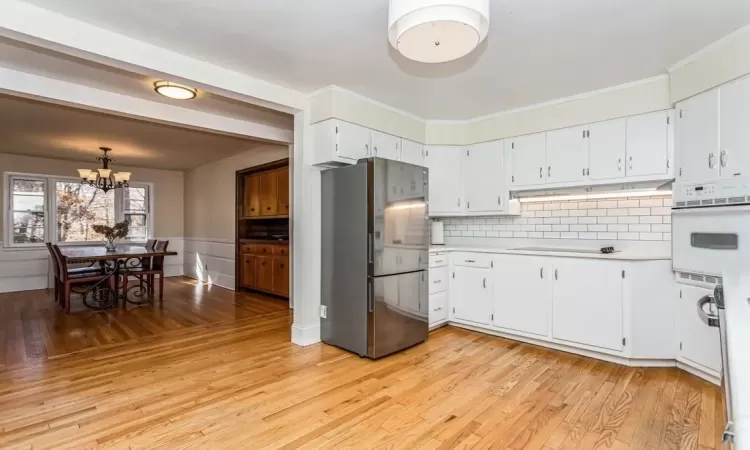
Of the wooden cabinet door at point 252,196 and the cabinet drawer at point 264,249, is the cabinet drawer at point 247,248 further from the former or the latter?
the wooden cabinet door at point 252,196

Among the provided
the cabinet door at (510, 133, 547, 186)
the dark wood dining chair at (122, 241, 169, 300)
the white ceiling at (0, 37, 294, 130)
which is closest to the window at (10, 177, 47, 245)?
the dark wood dining chair at (122, 241, 169, 300)

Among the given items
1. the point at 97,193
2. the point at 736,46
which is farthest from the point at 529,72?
the point at 97,193

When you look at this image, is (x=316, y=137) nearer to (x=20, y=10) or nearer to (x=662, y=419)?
(x=20, y=10)

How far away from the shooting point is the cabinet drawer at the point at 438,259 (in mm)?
3875

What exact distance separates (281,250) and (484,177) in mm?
3229

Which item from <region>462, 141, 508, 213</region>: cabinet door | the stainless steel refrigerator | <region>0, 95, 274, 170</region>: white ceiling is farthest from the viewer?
<region>0, 95, 274, 170</region>: white ceiling

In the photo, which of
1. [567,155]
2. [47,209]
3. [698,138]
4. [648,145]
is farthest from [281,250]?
[698,138]

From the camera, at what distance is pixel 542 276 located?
11.1ft

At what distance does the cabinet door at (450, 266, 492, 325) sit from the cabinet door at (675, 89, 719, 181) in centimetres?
179

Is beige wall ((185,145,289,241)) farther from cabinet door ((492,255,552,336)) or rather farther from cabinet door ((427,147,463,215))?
cabinet door ((492,255,552,336))

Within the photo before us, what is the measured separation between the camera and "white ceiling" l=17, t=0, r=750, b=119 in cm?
212

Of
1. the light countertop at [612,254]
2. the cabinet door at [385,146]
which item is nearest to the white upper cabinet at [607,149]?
the light countertop at [612,254]

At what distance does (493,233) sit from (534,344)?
4.46 feet

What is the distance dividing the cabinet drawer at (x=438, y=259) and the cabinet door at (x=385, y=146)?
1.11 metres
